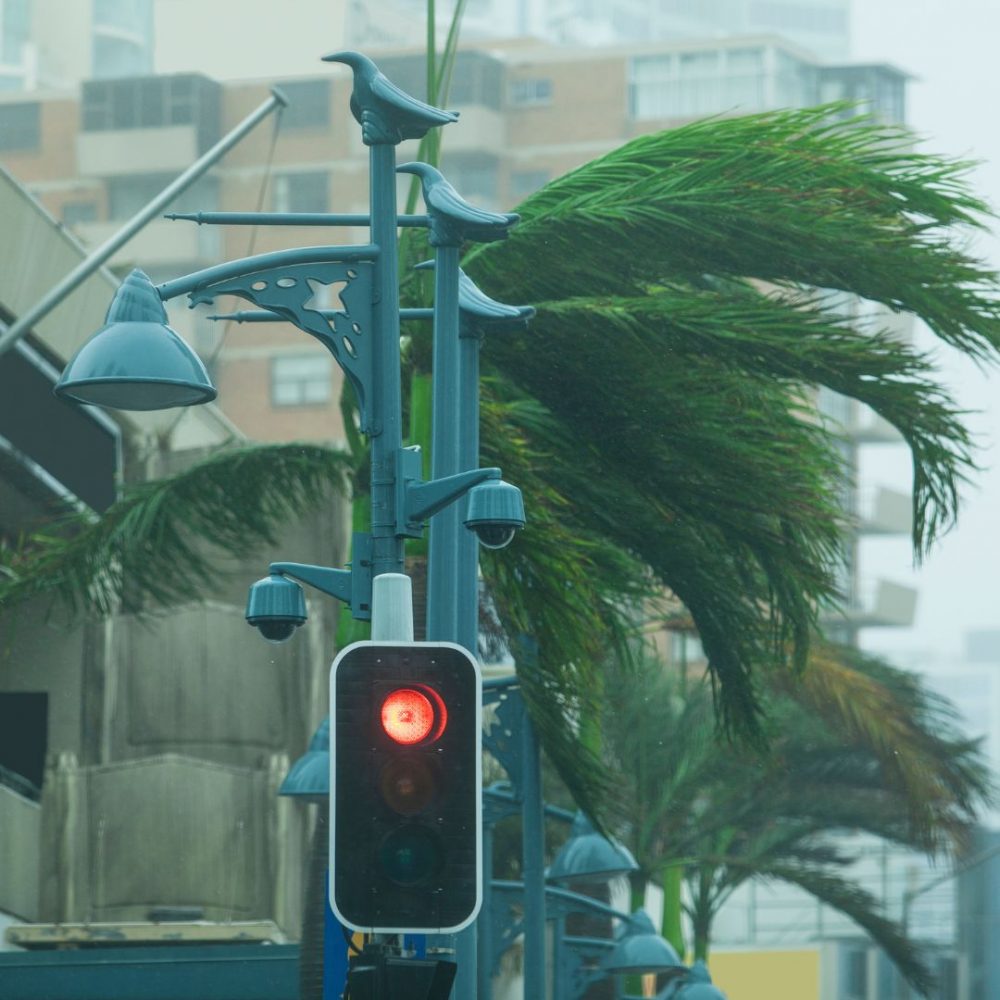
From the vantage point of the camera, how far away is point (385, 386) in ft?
33.9

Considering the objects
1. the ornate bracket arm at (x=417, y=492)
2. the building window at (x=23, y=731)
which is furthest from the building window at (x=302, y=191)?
the ornate bracket arm at (x=417, y=492)

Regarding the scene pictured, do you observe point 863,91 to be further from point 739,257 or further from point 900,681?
point 739,257

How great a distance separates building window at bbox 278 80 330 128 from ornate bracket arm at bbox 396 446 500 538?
6783cm

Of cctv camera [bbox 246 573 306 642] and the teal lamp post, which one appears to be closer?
the teal lamp post

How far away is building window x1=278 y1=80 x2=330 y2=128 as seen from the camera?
252 ft

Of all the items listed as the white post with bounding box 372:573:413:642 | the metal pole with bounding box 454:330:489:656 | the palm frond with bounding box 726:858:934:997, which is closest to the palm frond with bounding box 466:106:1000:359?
the metal pole with bounding box 454:330:489:656

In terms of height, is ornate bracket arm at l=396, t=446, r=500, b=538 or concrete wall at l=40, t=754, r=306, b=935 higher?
ornate bracket arm at l=396, t=446, r=500, b=538

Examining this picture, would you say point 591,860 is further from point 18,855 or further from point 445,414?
point 18,855

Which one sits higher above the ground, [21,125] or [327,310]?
[21,125]

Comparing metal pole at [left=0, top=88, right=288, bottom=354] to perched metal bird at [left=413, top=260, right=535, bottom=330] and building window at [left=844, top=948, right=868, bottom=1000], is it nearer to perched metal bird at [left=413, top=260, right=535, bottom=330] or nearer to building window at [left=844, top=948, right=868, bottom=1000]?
perched metal bird at [left=413, top=260, right=535, bottom=330]

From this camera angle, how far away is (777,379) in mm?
13930

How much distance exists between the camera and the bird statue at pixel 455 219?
38.1 ft

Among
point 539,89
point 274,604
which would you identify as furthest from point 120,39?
point 274,604

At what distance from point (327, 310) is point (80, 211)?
231ft
